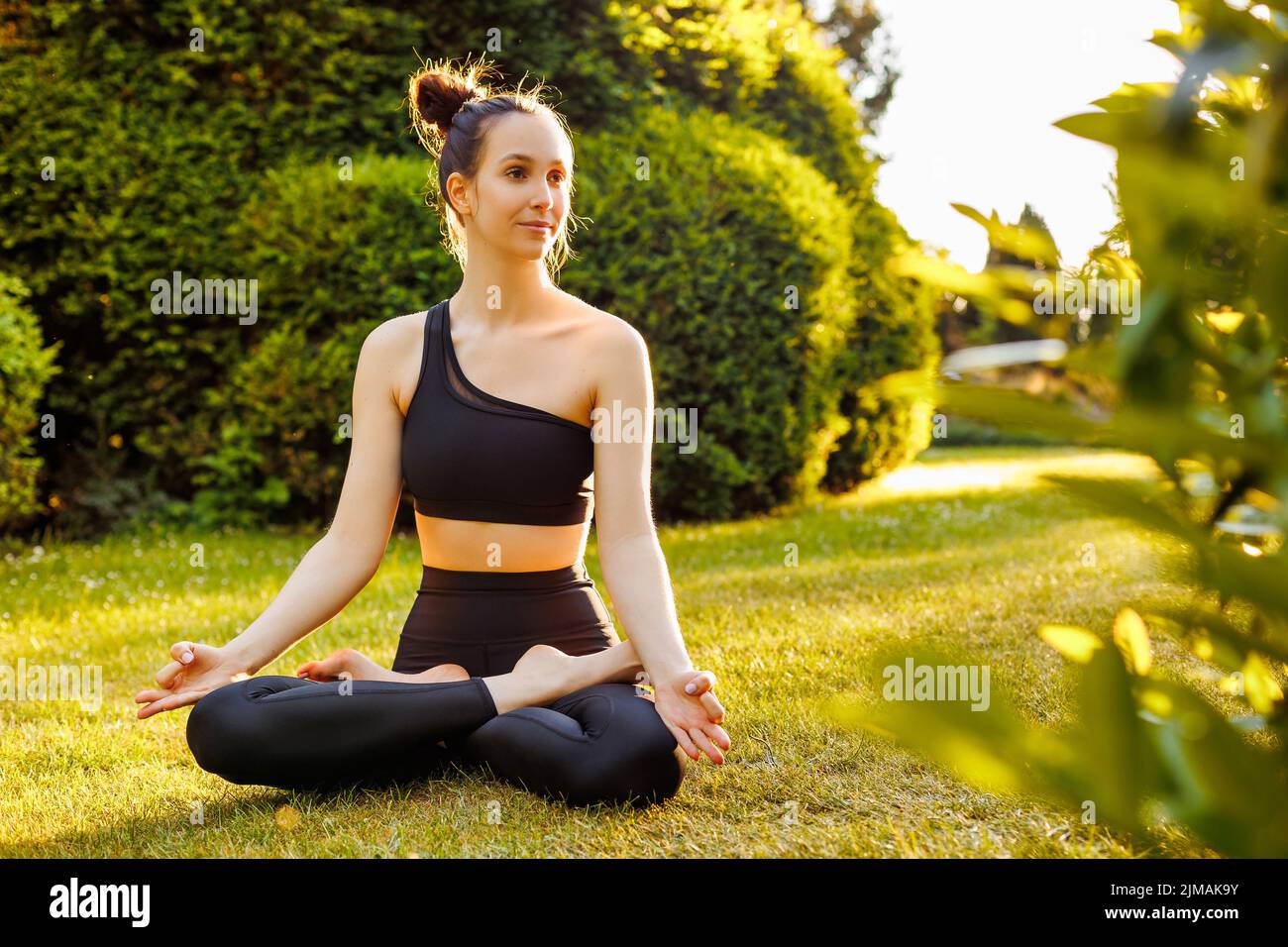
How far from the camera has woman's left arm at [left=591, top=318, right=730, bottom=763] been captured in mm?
2573

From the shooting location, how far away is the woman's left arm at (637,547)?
8.44 feet

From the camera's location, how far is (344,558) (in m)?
3.05

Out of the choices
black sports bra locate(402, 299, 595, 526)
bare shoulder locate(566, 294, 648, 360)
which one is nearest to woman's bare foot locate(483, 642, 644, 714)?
black sports bra locate(402, 299, 595, 526)

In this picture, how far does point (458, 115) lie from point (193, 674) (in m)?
1.71

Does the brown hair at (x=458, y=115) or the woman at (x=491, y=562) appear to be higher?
the brown hair at (x=458, y=115)

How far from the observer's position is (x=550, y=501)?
307 cm

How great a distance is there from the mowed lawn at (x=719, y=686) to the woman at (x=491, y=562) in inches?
6.4
